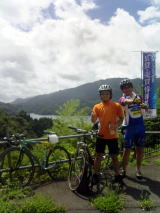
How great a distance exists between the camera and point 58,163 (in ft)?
18.7

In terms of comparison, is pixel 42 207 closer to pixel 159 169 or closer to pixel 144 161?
pixel 159 169

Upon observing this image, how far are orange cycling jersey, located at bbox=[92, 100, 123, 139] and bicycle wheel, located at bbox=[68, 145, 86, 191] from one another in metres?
0.55

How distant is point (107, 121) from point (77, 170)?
3.59 feet

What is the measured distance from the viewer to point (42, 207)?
3809 mm

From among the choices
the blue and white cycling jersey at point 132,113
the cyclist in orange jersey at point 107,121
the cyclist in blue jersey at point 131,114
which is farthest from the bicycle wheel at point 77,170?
the blue and white cycling jersey at point 132,113

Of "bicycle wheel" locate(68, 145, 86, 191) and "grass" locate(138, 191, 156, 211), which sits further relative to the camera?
"bicycle wheel" locate(68, 145, 86, 191)

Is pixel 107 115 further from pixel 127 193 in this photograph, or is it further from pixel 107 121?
pixel 127 193

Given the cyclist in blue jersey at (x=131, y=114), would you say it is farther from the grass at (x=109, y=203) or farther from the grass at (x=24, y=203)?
the grass at (x=24, y=203)

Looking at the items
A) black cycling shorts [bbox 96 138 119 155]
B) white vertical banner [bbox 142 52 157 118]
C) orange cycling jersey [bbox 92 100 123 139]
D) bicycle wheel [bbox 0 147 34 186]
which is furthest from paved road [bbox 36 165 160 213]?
white vertical banner [bbox 142 52 157 118]

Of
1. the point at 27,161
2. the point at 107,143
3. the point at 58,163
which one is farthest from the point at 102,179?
the point at 27,161

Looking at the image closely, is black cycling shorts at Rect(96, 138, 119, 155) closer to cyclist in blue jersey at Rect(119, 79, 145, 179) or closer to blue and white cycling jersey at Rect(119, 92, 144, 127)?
cyclist in blue jersey at Rect(119, 79, 145, 179)

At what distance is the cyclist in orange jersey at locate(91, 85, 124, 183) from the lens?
4.89 meters

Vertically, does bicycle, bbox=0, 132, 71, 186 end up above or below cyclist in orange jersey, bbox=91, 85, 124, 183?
below

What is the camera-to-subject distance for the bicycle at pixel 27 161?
16.3ft
